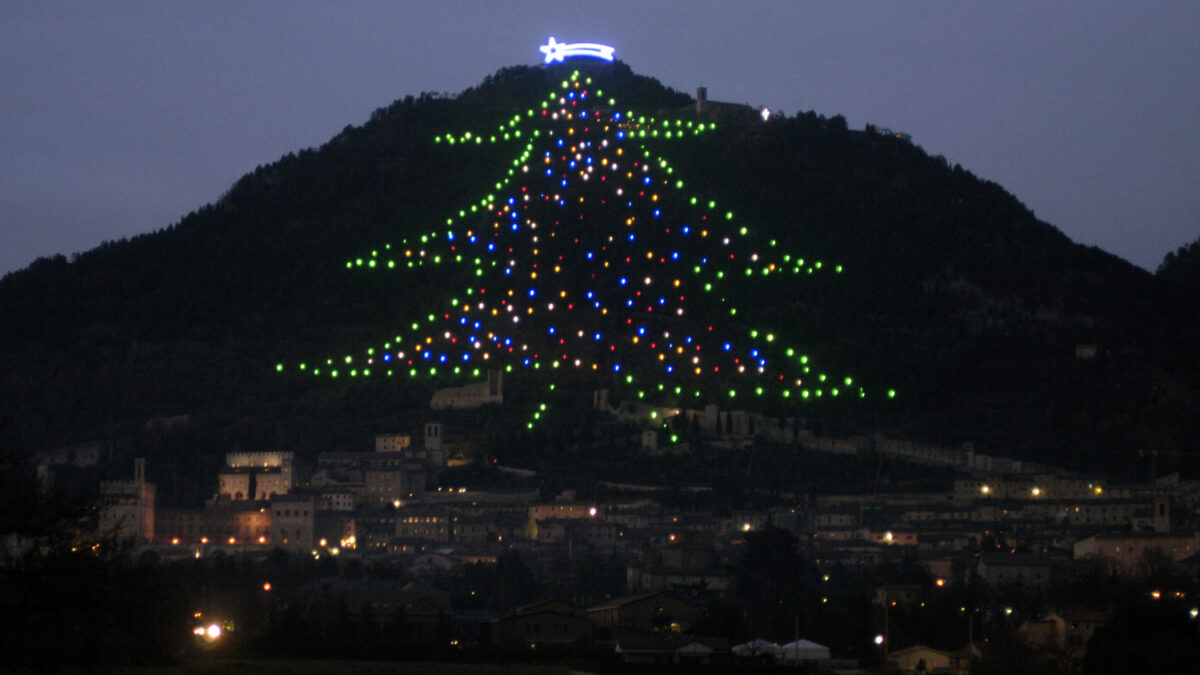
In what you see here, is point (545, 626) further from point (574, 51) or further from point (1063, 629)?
point (574, 51)

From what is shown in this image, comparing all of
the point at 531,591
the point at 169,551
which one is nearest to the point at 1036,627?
the point at 531,591

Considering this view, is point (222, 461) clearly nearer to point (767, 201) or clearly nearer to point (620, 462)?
point (620, 462)

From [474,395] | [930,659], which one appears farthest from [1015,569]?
[474,395]

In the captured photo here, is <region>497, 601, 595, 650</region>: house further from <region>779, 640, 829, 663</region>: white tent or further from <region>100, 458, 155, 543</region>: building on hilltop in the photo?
<region>100, 458, 155, 543</region>: building on hilltop

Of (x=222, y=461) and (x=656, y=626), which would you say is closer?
(x=656, y=626)

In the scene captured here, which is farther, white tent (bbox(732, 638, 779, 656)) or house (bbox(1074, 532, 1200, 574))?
house (bbox(1074, 532, 1200, 574))

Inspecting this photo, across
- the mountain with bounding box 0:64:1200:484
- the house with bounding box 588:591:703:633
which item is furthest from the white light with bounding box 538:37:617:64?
the house with bounding box 588:591:703:633
